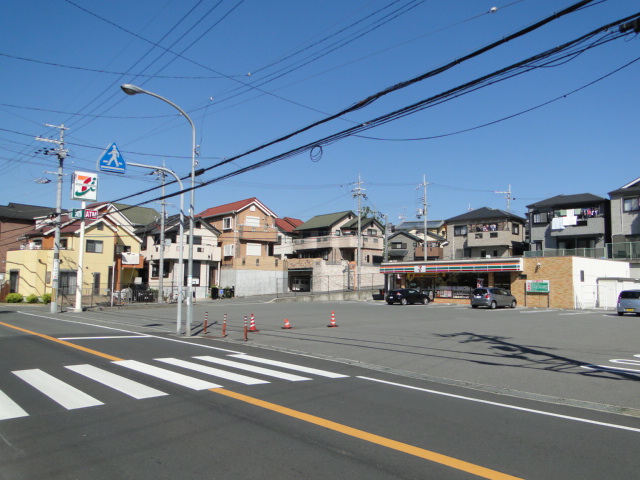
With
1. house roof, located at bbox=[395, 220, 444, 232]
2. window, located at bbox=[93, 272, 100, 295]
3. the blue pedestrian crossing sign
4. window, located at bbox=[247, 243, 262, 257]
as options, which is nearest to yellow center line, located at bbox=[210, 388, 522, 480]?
the blue pedestrian crossing sign

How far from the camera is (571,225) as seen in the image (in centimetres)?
4566

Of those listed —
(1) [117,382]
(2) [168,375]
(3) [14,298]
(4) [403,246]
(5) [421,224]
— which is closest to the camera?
(1) [117,382]

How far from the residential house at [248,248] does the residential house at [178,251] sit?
1.26 metres

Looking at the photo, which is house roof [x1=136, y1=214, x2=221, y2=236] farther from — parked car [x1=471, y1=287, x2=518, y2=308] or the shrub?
parked car [x1=471, y1=287, x2=518, y2=308]

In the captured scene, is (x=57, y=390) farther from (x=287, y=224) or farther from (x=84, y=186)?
(x=287, y=224)

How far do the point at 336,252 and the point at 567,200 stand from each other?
986 inches

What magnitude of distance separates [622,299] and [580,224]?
1917 centimetres

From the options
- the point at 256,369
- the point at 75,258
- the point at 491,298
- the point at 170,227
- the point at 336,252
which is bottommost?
the point at 256,369

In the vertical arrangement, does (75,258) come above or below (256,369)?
above

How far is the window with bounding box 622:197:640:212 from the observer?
4172 cm

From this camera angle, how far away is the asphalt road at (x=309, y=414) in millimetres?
4785

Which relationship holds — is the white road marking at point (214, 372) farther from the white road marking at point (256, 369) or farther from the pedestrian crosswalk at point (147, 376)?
the white road marking at point (256, 369)

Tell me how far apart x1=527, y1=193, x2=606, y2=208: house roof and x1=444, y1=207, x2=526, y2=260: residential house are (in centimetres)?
339

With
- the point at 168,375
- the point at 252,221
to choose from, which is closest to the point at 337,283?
the point at 252,221
